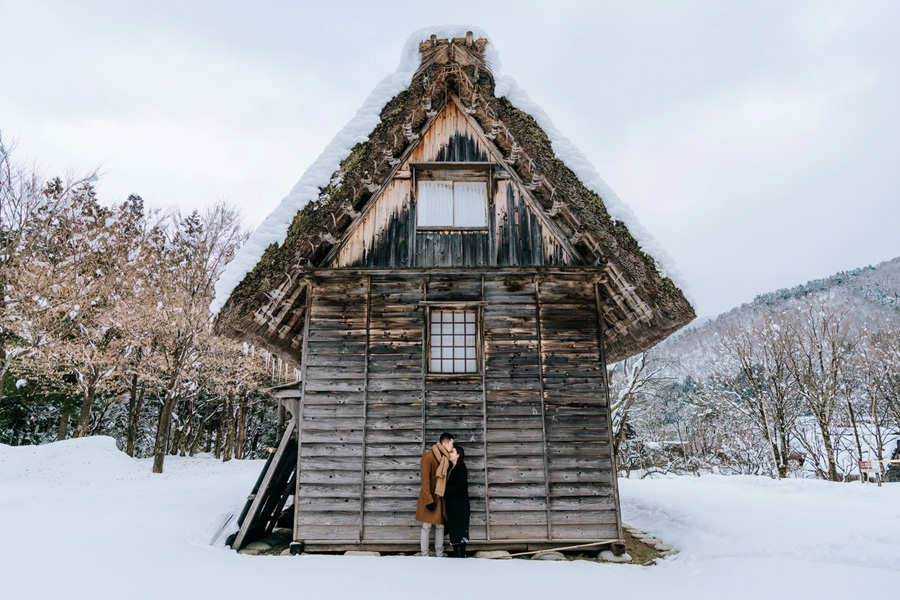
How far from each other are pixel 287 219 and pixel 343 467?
13.3ft

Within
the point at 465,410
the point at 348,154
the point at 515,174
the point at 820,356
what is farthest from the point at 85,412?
the point at 820,356

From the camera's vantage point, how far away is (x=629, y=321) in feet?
29.0

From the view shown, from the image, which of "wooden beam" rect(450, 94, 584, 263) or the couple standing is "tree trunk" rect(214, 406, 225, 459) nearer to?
the couple standing

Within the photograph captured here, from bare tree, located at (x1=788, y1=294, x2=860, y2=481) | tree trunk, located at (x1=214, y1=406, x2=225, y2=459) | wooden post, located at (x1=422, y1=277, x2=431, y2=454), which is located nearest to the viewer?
wooden post, located at (x1=422, y1=277, x2=431, y2=454)

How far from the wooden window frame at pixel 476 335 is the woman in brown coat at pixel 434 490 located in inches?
44.6

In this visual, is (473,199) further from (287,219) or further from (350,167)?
(287,219)

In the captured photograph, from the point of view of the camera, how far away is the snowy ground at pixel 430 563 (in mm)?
4957

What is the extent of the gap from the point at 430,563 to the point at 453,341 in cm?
338

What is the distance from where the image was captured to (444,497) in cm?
688

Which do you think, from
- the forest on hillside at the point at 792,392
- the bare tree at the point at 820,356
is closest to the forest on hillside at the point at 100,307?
the forest on hillside at the point at 792,392

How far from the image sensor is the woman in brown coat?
22.4 feet

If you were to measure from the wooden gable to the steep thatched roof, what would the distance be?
16 cm

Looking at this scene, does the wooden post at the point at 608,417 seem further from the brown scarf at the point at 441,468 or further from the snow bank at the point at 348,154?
the brown scarf at the point at 441,468

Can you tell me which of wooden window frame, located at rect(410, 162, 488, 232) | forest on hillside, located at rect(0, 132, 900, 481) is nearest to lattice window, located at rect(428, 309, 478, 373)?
wooden window frame, located at rect(410, 162, 488, 232)
